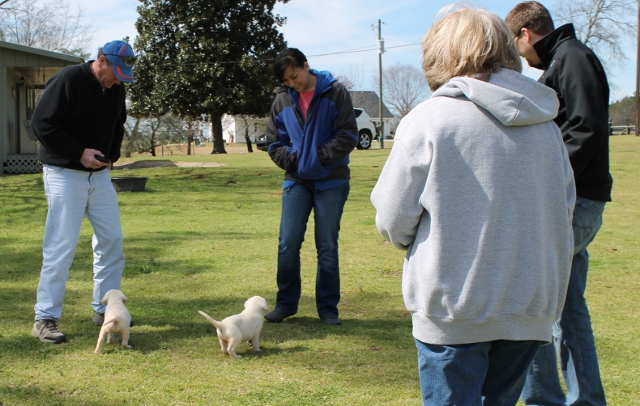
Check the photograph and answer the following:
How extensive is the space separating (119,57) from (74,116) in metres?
0.48

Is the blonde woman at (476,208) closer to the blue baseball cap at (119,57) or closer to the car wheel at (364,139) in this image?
the blue baseball cap at (119,57)

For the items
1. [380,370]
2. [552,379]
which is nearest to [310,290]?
[380,370]

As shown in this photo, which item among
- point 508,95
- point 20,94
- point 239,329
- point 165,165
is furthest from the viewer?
point 165,165

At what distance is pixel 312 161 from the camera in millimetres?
4375

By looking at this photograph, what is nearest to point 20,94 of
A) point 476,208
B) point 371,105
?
point 476,208

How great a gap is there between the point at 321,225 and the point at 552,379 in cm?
202

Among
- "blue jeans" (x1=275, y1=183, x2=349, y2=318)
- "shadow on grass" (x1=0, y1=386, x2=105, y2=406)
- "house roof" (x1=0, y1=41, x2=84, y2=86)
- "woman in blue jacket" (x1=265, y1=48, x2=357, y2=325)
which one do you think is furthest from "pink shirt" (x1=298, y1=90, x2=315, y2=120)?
"house roof" (x1=0, y1=41, x2=84, y2=86)

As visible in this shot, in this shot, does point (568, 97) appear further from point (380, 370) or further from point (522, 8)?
point (380, 370)

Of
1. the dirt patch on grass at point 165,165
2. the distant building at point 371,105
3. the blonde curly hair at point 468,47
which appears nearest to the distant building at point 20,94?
the dirt patch on grass at point 165,165

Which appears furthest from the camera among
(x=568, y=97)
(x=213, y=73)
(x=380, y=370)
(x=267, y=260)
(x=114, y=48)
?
(x=213, y=73)

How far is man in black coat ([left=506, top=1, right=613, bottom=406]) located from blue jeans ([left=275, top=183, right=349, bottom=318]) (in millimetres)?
1835

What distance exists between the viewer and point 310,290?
5637 mm

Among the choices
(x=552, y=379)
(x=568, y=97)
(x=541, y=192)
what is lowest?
(x=552, y=379)

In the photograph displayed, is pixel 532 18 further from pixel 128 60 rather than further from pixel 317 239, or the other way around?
pixel 128 60
